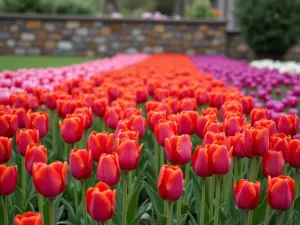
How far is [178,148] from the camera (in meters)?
1.75

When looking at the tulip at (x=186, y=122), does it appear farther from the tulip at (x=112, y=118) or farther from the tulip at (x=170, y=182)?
the tulip at (x=170, y=182)

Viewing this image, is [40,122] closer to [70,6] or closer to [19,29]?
[19,29]

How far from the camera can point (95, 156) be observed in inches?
71.4

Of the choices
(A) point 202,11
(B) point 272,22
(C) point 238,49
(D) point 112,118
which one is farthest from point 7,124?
(A) point 202,11

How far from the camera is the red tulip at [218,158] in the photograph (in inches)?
64.6

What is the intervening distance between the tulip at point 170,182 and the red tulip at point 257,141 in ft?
1.49

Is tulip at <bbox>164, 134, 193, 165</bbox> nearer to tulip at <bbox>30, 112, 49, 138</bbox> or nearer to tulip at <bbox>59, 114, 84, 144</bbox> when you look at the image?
tulip at <bbox>59, 114, 84, 144</bbox>

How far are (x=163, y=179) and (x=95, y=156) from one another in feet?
1.28

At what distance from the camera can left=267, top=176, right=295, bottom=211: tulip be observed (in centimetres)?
149

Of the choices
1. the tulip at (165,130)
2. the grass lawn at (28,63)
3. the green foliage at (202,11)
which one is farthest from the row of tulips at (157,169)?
the green foliage at (202,11)

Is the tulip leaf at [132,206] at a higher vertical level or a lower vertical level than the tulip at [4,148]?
lower

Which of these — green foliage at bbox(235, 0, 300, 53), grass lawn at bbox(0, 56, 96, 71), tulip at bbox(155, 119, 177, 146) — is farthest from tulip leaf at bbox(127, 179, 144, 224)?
green foliage at bbox(235, 0, 300, 53)

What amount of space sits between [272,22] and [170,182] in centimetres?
1442

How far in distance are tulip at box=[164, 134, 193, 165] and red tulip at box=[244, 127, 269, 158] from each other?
0.82 ft
